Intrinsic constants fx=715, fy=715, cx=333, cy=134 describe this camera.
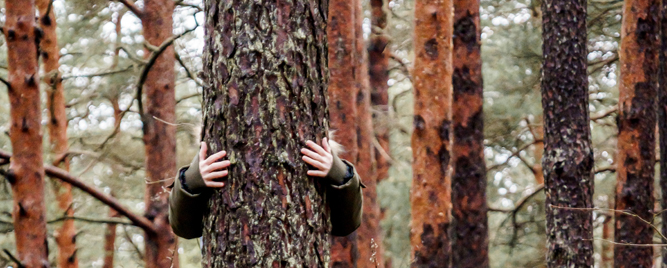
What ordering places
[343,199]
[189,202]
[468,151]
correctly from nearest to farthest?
[189,202] < [343,199] < [468,151]

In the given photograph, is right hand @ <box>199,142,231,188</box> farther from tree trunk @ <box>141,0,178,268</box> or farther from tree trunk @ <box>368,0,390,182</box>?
tree trunk @ <box>368,0,390,182</box>

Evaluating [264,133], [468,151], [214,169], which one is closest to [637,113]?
[468,151]

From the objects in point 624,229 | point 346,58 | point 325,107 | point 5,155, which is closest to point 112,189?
point 346,58

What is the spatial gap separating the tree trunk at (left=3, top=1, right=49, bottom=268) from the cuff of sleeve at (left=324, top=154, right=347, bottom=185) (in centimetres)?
354

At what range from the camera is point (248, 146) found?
2.59 metres

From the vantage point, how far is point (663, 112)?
744cm

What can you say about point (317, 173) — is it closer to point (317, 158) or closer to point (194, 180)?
point (317, 158)

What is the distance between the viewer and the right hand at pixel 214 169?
2.58 meters

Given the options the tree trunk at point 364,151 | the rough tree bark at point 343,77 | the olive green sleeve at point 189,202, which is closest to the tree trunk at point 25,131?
the olive green sleeve at point 189,202

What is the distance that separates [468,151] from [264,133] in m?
6.79

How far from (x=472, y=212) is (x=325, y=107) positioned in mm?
6701

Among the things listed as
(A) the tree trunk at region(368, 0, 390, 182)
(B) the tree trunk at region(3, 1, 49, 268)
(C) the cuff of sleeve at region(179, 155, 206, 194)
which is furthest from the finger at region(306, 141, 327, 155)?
(A) the tree trunk at region(368, 0, 390, 182)

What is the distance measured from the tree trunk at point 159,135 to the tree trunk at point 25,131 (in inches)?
50.0

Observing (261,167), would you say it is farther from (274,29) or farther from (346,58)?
(346,58)
